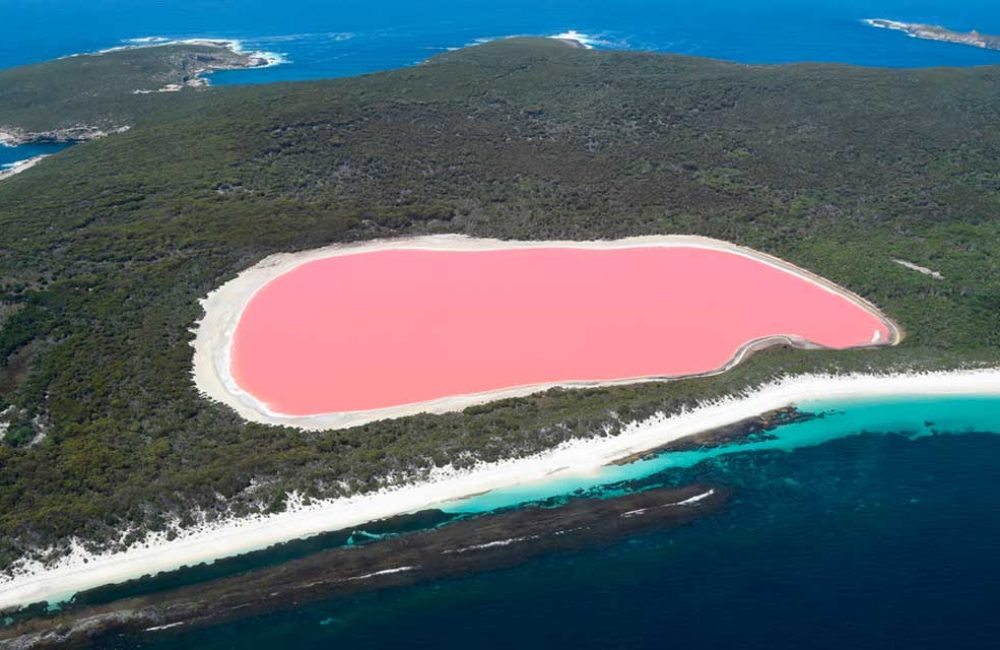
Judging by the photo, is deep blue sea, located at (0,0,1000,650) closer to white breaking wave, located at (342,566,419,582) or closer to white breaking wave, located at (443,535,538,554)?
white breaking wave, located at (342,566,419,582)

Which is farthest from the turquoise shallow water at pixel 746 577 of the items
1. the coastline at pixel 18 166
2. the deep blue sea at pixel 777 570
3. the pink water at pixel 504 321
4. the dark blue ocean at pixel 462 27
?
the dark blue ocean at pixel 462 27

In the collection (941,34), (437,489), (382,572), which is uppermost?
(941,34)

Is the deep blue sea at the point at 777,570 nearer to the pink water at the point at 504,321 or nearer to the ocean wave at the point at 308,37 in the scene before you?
the pink water at the point at 504,321

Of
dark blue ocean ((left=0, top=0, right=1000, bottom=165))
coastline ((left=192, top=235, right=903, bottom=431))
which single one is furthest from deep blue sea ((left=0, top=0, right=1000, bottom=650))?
dark blue ocean ((left=0, top=0, right=1000, bottom=165))

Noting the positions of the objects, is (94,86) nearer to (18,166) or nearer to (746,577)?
(18,166)

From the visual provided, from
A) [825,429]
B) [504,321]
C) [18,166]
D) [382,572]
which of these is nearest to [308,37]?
[18,166]

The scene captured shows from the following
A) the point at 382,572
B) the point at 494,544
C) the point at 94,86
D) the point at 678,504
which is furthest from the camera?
the point at 94,86

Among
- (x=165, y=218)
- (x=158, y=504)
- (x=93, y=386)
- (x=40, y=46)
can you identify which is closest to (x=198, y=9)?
(x=40, y=46)

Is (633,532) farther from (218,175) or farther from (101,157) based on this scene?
(101,157)
